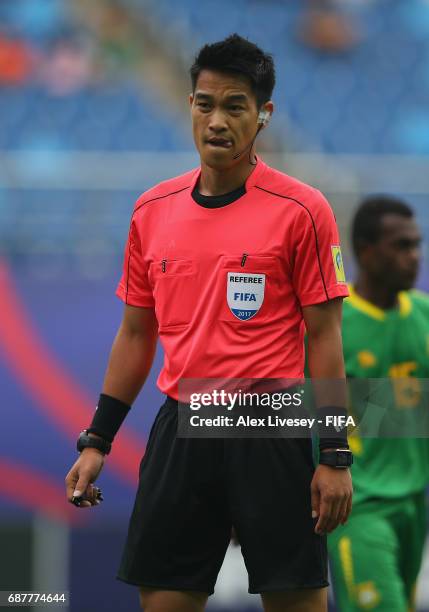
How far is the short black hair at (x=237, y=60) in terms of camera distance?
294cm

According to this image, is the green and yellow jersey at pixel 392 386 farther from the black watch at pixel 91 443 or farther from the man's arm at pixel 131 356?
the black watch at pixel 91 443

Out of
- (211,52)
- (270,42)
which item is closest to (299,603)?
(211,52)

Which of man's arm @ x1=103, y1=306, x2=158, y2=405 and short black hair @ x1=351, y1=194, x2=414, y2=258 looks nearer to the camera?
man's arm @ x1=103, y1=306, x2=158, y2=405

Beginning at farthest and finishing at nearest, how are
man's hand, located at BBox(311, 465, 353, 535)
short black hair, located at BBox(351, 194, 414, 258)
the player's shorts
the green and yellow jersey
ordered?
short black hair, located at BBox(351, 194, 414, 258) < the green and yellow jersey < the player's shorts < man's hand, located at BBox(311, 465, 353, 535)

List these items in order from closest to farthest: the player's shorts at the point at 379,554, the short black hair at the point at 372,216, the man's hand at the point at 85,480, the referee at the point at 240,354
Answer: the referee at the point at 240,354 → the man's hand at the point at 85,480 → the player's shorts at the point at 379,554 → the short black hair at the point at 372,216

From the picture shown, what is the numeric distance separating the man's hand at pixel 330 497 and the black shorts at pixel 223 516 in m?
0.09

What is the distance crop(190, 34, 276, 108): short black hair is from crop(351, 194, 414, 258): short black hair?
1869 mm

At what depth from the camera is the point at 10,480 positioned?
5.93 metres

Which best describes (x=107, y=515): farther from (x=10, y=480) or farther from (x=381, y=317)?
(x=381, y=317)

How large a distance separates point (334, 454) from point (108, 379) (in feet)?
2.44

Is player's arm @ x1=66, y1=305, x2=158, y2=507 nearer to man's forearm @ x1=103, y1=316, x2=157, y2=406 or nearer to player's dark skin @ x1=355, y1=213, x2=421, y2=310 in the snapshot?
man's forearm @ x1=103, y1=316, x2=157, y2=406

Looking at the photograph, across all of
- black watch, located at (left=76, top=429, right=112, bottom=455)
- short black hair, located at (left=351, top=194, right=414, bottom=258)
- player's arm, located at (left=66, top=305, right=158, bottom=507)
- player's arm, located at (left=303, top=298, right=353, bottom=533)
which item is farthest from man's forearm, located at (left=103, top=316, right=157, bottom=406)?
short black hair, located at (left=351, top=194, right=414, bottom=258)

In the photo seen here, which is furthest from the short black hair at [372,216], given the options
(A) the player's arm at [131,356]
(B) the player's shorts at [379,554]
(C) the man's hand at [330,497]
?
(C) the man's hand at [330,497]

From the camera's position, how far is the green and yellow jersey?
4406mm
